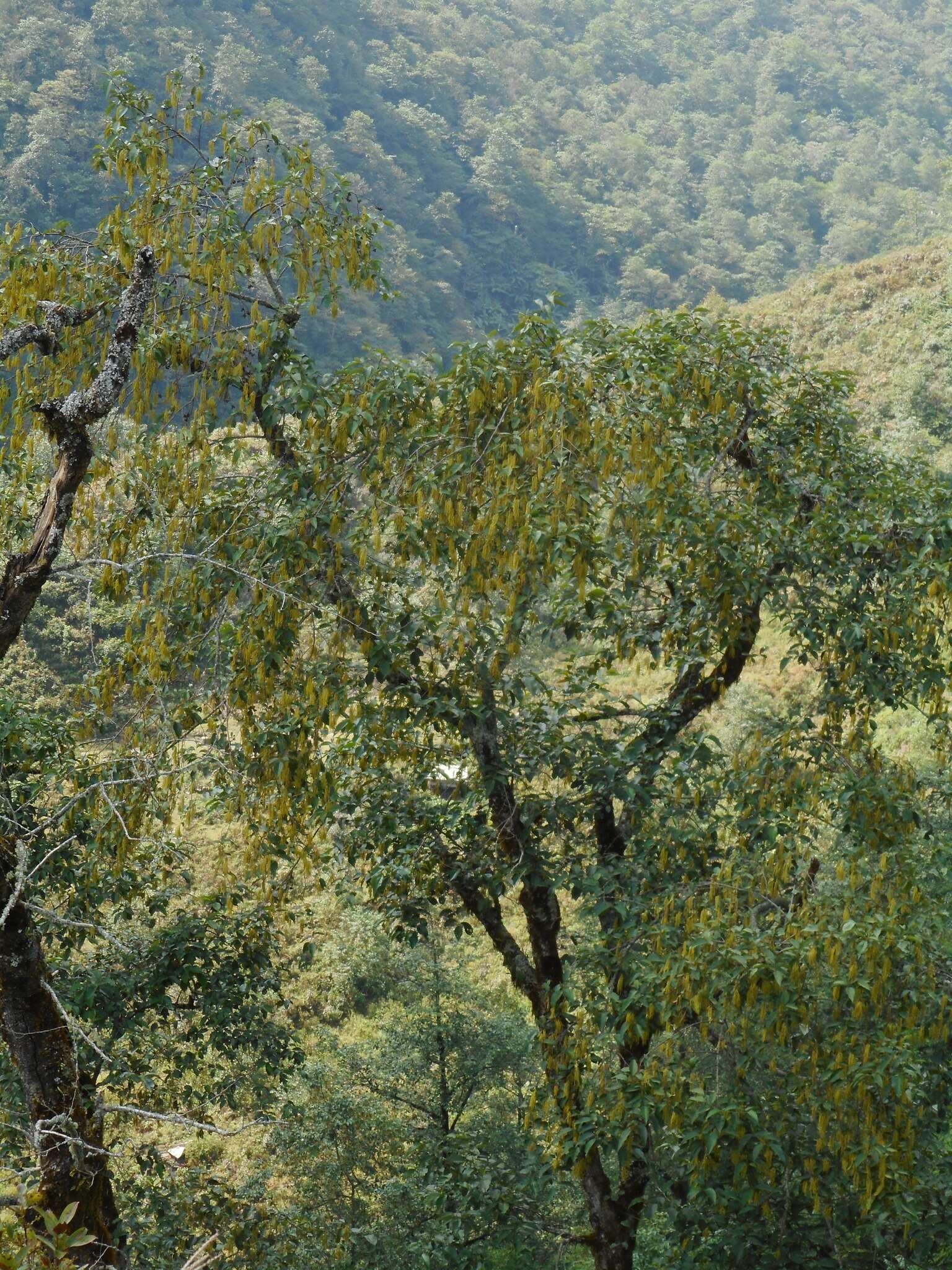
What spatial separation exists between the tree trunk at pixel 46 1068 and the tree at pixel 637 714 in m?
0.77

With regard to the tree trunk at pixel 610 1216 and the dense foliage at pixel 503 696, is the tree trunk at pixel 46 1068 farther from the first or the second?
the tree trunk at pixel 610 1216

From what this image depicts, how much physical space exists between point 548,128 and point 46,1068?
169 feet

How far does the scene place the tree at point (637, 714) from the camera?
3184mm

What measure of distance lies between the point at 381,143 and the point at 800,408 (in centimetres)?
4200

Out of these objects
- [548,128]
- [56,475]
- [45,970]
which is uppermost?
[548,128]

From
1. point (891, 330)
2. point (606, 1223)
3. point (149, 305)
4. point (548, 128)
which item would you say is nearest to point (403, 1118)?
point (606, 1223)

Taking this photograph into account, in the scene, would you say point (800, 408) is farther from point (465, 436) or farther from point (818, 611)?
point (465, 436)

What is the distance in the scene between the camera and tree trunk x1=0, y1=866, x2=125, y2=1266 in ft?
9.61

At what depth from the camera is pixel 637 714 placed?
4.10 m

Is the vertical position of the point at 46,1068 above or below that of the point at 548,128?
below

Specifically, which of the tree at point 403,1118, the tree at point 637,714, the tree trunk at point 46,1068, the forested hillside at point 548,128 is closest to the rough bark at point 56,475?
the tree at point 637,714

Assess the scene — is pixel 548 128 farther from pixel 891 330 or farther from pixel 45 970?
pixel 45 970

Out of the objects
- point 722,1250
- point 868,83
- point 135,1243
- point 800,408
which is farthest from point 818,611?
point 868,83

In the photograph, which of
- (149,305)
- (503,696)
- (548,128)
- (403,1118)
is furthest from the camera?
(548,128)
